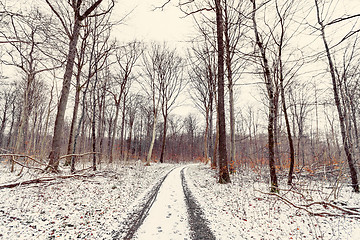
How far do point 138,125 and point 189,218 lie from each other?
34.5m

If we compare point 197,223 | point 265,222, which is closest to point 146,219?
point 197,223

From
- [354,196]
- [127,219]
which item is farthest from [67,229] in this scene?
[354,196]

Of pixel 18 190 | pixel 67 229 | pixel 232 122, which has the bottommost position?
pixel 67 229

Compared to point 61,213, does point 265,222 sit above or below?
below

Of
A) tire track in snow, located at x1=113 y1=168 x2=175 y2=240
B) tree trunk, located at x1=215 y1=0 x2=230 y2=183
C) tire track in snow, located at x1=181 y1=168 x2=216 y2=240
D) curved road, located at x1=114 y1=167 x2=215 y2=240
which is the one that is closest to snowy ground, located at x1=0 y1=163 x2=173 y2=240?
tire track in snow, located at x1=113 y1=168 x2=175 y2=240

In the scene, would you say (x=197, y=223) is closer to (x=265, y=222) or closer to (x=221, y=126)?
(x=265, y=222)

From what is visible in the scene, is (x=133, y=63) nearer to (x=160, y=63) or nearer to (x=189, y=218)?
(x=160, y=63)

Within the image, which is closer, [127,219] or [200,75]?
[127,219]

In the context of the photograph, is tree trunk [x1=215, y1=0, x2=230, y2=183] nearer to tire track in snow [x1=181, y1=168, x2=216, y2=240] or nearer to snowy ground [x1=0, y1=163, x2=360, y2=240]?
snowy ground [x1=0, y1=163, x2=360, y2=240]

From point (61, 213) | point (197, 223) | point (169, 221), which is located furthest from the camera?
point (61, 213)

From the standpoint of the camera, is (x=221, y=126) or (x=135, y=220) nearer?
(x=135, y=220)

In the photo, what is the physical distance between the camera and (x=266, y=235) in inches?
129

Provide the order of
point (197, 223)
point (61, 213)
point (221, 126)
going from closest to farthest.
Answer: point (197, 223)
point (61, 213)
point (221, 126)

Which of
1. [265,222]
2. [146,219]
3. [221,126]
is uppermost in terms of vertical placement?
[221,126]
